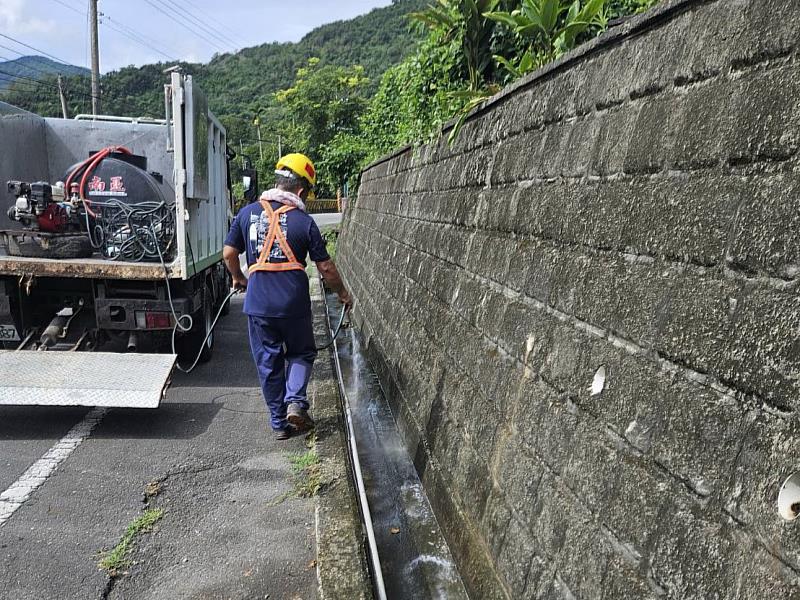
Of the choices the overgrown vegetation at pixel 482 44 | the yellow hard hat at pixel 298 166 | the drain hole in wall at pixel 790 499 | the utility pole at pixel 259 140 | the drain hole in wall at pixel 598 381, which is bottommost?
the utility pole at pixel 259 140

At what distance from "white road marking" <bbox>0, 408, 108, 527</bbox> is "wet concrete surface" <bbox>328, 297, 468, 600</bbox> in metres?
2.18

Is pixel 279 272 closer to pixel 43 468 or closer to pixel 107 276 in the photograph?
pixel 107 276

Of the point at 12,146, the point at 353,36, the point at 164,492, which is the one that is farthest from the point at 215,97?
the point at 164,492

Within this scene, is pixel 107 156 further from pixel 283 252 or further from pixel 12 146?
pixel 283 252

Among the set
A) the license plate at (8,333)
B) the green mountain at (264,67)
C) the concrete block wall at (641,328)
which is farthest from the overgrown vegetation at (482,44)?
the green mountain at (264,67)

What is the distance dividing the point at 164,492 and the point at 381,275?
4.32 metres

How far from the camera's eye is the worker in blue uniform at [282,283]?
14.9 feet

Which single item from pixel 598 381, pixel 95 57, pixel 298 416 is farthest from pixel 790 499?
pixel 95 57

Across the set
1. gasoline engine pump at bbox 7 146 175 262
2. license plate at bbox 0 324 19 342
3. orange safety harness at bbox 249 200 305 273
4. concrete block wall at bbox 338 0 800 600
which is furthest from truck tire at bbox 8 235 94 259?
concrete block wall at bbox 338 0 800 600

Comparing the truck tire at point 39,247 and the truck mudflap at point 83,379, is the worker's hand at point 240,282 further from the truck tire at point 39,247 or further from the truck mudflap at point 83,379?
the truck tire at point 39,247

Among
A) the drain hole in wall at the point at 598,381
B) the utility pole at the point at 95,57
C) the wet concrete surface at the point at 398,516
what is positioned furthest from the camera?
the utility pole at the point at 95,57

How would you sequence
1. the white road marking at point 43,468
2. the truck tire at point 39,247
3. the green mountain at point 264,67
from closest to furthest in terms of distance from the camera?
the white road marking at point 43,468 → the truck tire at point 39,247 → the green mountain at point 264,67

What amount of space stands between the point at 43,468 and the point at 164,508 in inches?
45.5

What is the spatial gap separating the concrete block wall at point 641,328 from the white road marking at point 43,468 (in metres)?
2.61
